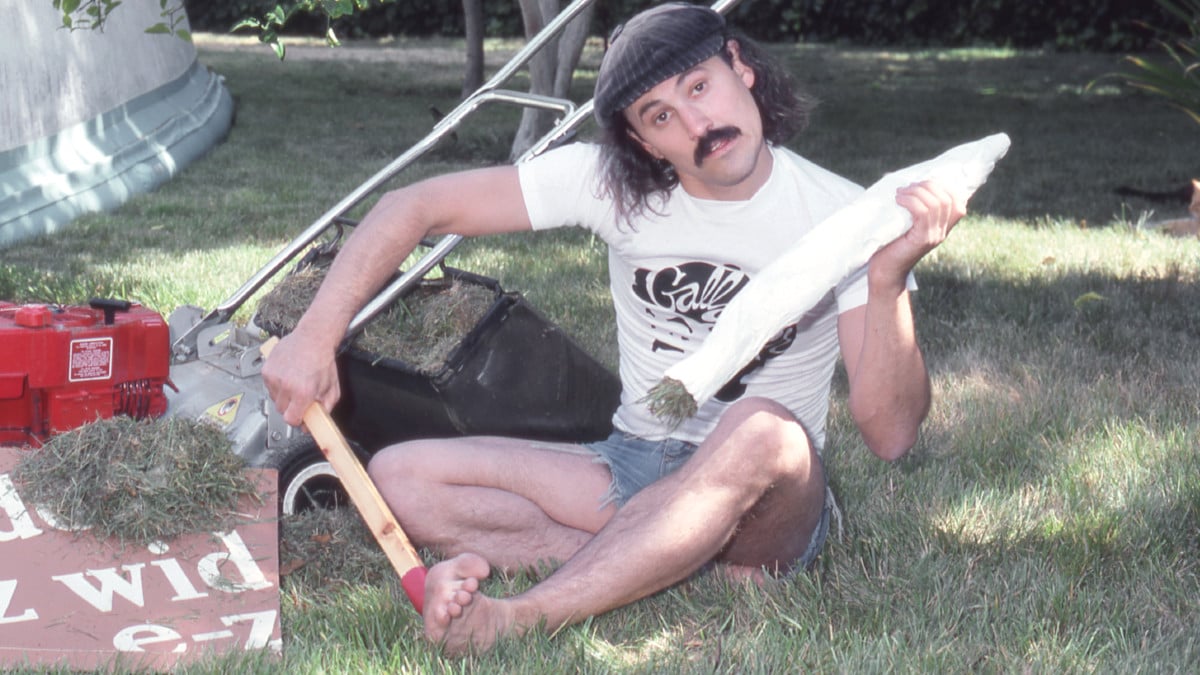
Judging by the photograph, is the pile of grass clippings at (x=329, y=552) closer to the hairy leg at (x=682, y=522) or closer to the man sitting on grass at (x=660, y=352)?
the man sitting on grass at (x=660, y=352)

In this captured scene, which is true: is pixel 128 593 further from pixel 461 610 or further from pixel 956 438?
pixel 956 438

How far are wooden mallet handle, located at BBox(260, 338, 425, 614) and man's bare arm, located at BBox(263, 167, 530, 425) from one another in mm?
74

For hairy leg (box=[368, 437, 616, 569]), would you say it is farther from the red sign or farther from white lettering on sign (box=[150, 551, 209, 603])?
white lettering on sign (box=[150, 551, 209, 603])

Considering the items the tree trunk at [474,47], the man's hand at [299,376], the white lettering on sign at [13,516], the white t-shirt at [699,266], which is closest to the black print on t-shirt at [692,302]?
the white t-shirt at [699,266]

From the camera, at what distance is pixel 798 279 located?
2.25 m

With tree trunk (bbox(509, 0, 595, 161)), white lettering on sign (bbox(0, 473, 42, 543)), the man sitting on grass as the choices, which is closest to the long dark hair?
the man sitting on grass

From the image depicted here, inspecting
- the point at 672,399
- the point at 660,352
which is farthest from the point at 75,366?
the point at 672,399

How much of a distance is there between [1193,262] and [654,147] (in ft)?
11.5

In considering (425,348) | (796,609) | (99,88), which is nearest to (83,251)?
(99,88)

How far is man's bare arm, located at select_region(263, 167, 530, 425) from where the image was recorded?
8.45ft

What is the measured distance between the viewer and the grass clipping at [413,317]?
290 centimetres

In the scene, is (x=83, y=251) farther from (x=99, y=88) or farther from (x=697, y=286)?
(x=697, y=286)

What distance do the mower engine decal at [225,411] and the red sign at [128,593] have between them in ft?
0.89

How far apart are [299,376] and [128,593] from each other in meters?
0.47
